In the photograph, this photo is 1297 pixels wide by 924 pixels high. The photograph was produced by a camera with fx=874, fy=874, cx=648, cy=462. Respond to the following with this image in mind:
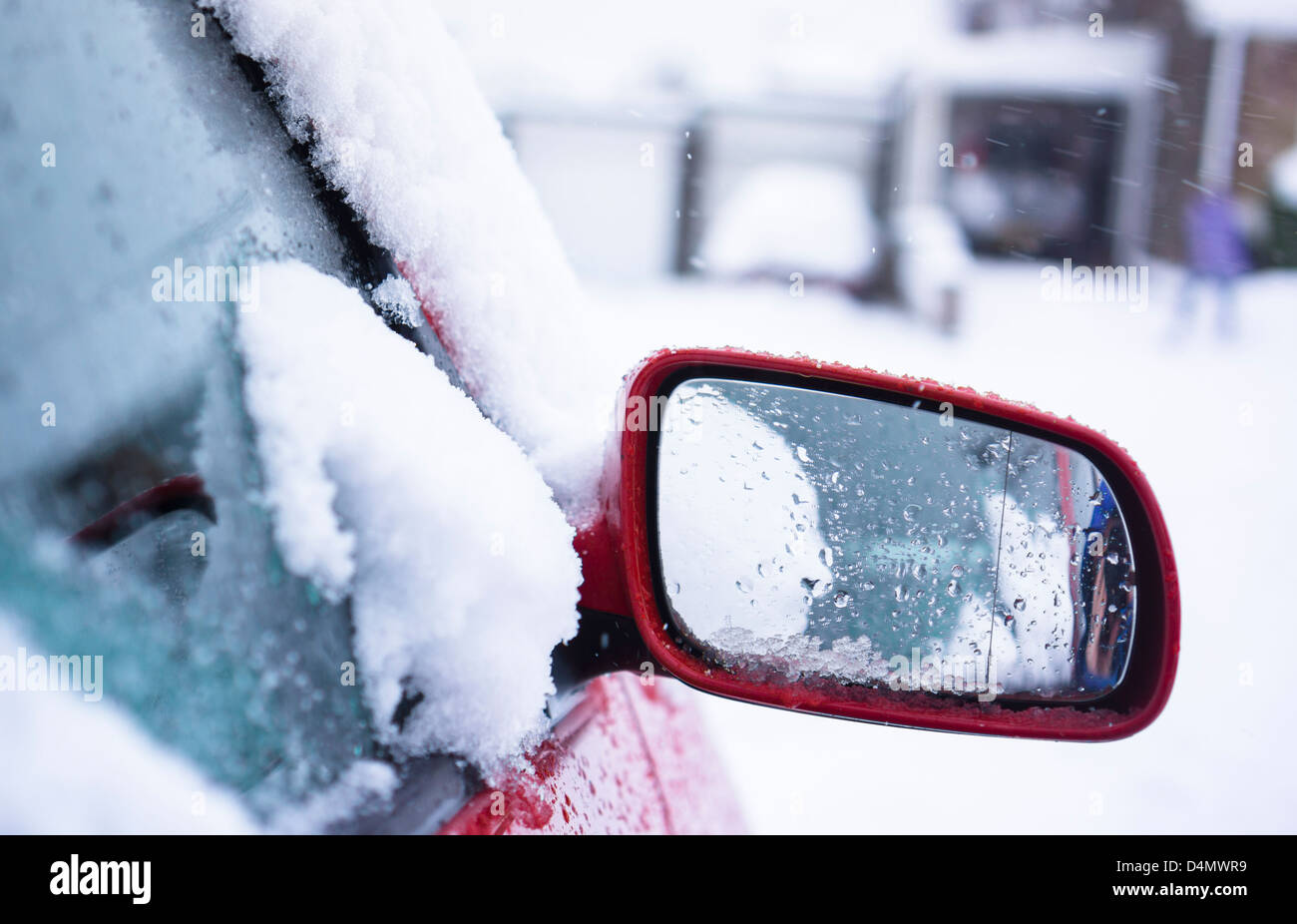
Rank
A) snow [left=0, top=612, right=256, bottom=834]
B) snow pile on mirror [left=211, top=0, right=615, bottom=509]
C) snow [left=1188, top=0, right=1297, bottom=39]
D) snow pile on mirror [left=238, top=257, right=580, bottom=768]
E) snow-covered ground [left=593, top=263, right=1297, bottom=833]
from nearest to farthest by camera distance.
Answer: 1. snow [left=0, top=612, right=256, bottom=834]
2. snow pile on mirror [left=238, top=257, right=580, bottom=768]
3. snow pile on mirror [left=211, top=0, right=615, bottom=509]
4. snow-covered ground [left=593, top=263, right=1297, bottom=833]
5. snow [left=1188, top=0, right=1297, bottom=39]

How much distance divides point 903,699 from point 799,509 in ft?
0.88

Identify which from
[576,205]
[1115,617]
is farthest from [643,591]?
→ [576,205]

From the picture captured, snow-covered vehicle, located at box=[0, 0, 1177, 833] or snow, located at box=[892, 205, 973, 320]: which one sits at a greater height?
snow, located at box=[892, 205, 973, 320]

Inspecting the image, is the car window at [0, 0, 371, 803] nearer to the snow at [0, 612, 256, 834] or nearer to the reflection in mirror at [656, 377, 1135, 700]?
the snow at [0, 612, 256, 834]

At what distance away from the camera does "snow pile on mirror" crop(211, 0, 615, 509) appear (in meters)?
0.94

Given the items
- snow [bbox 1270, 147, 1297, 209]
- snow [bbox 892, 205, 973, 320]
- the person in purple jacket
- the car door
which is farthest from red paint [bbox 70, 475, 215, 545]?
snow [bbox 1270, 147, 1297, 209]

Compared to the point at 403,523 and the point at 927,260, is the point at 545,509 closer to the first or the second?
the point at 403,523

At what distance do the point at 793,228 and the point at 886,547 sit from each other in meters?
17.9

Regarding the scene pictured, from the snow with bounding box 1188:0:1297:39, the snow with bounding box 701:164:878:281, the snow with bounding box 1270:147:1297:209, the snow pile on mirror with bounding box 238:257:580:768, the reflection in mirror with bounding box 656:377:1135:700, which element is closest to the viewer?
the snow pile on mirror with bounding box 238:257:580:768

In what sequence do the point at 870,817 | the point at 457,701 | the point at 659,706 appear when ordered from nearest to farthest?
the point at 457,701
the point at 659,706
the point at 870,817

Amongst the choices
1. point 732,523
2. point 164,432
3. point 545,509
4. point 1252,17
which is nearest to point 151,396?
point 164,432

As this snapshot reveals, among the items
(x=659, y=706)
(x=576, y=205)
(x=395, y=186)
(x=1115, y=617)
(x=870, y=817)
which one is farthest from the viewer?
(x=576, y=205)

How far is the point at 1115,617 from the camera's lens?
1.12m
